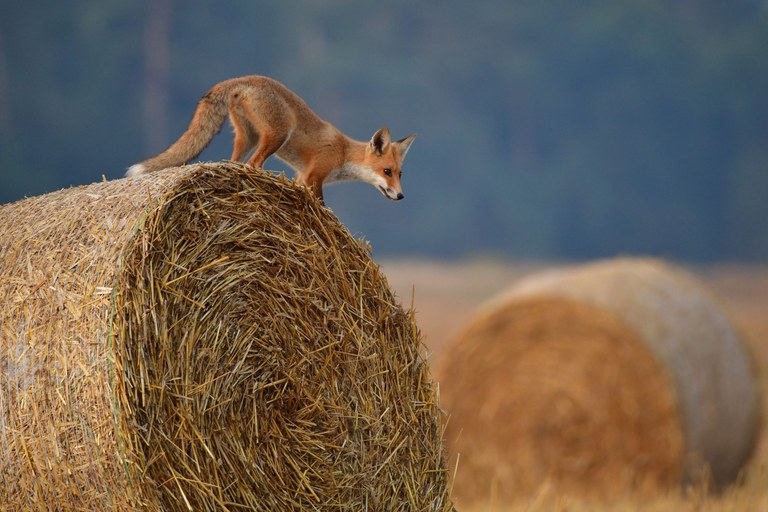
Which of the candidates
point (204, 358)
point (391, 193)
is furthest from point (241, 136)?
point (204, 358)

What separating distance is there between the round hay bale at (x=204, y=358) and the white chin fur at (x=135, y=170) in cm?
26

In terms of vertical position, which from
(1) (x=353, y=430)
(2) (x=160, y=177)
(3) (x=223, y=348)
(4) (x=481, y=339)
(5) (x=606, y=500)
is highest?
(2) (x=160, y=177)

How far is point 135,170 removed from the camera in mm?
4793

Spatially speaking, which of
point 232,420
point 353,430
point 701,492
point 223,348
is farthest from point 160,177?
point 701,492

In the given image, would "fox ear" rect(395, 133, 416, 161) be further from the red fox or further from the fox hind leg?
the fox hind leg

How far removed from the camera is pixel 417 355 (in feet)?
17.0

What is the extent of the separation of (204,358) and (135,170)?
106 centimetres

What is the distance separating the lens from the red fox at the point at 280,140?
4879 mm

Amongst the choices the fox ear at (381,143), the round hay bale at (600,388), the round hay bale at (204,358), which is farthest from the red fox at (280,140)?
the round hay bale at (600,388)

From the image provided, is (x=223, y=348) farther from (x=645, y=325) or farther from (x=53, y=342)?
(x=645, y=325)

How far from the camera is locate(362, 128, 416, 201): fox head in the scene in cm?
528

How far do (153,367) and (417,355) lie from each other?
1607mm

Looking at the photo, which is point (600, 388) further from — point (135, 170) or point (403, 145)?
point (135, 170)

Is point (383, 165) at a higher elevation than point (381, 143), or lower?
lower
